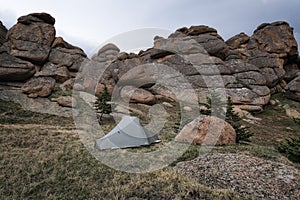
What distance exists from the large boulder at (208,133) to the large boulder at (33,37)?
3247cm

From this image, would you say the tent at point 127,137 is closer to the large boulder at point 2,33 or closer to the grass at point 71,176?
the grass at point 71,176

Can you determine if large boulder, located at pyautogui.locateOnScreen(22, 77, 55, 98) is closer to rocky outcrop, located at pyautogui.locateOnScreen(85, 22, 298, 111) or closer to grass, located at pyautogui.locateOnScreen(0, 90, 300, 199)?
rocky outcrop, located at pyautogui.locateOnScreen(85, 22, 298, 111)

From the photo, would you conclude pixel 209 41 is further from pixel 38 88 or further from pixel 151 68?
pixel 38 88

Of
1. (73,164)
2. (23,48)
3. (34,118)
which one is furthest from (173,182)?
(23,48)

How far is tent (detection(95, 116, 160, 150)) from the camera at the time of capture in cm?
1266

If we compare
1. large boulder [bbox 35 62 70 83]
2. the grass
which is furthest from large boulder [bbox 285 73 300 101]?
large boulder [bbox 35 62 70 83]

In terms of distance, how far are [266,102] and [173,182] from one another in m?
34.7

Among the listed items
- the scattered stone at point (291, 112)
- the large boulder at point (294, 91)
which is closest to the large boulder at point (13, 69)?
the scattered stone at point (291, 112)

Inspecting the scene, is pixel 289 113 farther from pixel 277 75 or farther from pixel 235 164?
pixel 235 164

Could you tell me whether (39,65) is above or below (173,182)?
above

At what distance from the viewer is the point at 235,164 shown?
9.02 m

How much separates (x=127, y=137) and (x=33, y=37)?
1341 inches

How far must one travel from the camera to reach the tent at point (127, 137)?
12656 mm

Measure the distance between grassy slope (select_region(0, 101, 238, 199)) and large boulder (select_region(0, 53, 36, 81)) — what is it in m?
19.6
